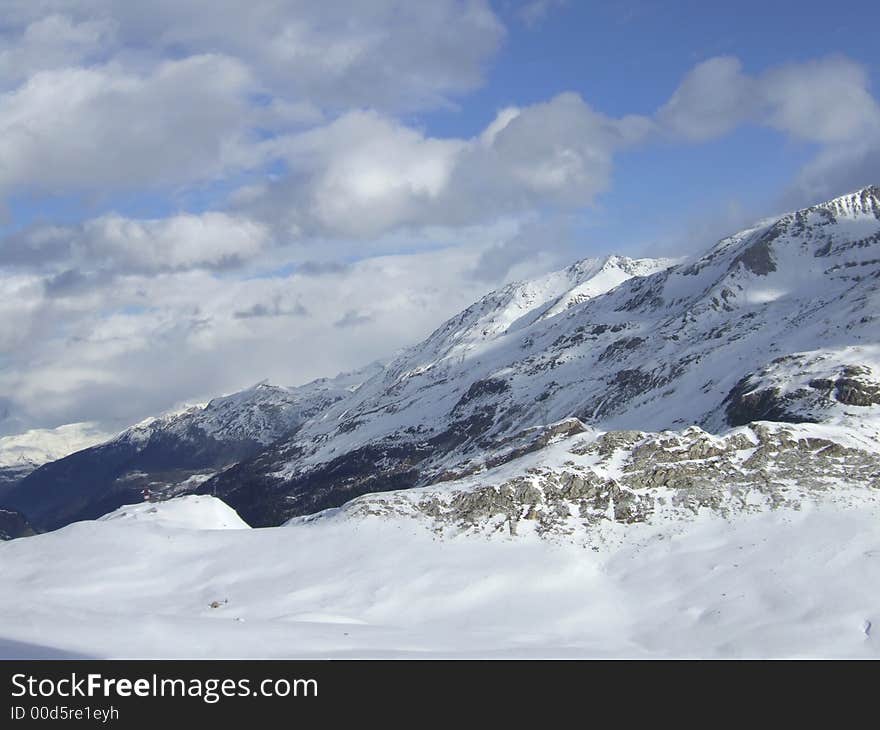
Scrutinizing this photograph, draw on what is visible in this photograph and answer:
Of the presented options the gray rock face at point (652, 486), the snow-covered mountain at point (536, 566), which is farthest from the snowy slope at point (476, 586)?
the gray rock face at point (652, 486)

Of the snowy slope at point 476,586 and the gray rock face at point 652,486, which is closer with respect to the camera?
the snowy slope at point 476,586

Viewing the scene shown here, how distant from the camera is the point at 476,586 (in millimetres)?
55781

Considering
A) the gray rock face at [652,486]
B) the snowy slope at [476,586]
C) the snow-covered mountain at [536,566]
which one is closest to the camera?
the snow-covered mountain at [536,566]

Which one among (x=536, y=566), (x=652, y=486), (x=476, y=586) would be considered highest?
(x=652, y=486)

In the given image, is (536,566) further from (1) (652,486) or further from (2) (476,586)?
(1) (652,486)

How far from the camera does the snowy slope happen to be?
42.2m

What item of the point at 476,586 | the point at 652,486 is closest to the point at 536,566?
the point at 476,586

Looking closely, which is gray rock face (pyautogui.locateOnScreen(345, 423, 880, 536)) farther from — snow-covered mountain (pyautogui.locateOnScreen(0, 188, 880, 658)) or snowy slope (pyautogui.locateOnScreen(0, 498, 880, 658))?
snowy slope (pyautogui.locateOnScreen(0, 498, 880, 658))

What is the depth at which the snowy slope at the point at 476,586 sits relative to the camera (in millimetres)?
42250

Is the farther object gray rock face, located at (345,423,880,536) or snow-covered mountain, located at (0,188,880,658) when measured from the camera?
gray rock face, located at (345,423,880,536)

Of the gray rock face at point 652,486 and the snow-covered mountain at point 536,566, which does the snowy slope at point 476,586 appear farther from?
the gray rock face at point 652,486

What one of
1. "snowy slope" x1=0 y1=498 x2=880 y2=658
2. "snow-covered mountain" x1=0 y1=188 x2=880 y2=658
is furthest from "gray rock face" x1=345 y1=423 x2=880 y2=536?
"snowy slope" x1=0 y1=498 x2=880 y2=658

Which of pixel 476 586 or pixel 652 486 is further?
pixel 652 486
